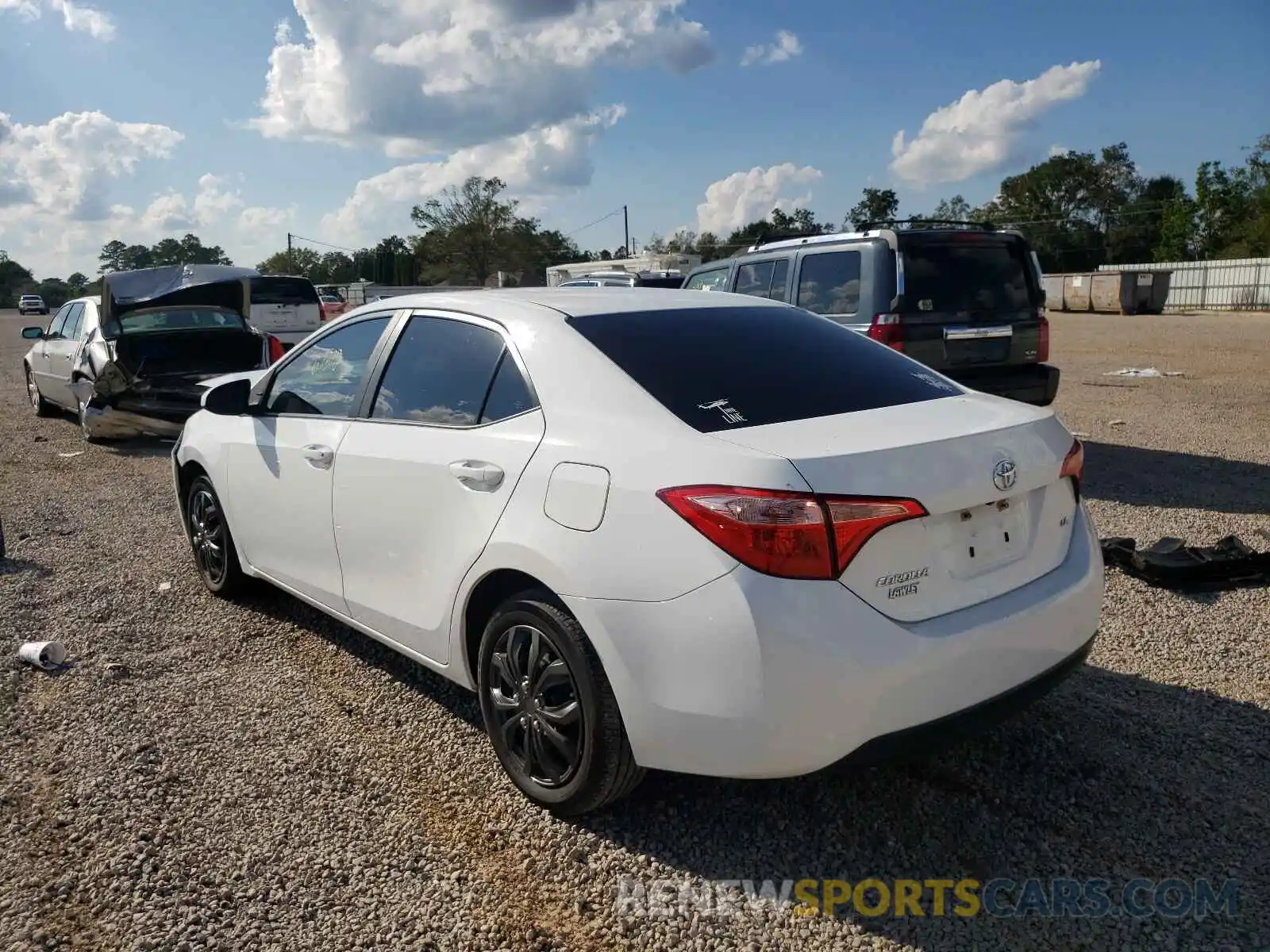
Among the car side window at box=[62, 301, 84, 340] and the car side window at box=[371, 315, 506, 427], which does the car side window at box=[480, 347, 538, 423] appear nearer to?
the car side window at box=[371, 315, 506, 427]

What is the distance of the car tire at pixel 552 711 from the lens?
9.20 feet

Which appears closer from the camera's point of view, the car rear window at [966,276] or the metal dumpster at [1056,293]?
the car rear window at [966,276]

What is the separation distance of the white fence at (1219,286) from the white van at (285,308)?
3289cm

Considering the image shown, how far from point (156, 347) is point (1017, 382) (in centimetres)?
846

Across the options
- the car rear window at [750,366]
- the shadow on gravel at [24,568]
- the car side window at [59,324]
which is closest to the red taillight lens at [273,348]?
the car side window at [59,324]

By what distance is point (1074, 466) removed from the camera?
313 centimetres

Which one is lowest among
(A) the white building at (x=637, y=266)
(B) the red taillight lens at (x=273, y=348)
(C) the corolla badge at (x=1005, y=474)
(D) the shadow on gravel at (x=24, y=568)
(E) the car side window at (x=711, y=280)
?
(D) the shadow on gravel at (x=24, y=568)

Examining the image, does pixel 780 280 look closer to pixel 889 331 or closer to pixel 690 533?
pixel 889 331

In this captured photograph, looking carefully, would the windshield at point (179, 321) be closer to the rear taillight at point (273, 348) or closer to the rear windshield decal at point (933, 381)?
the rear taillight at point (273, 348)

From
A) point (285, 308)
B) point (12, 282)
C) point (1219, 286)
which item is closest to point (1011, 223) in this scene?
point (1219, 286)

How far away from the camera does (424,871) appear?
2.85 meters

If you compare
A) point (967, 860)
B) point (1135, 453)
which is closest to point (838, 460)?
point (967, 860)

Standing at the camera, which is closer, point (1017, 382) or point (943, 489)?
point (943, 489)

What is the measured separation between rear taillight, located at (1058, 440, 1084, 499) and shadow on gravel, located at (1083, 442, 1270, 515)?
10.4 feet
